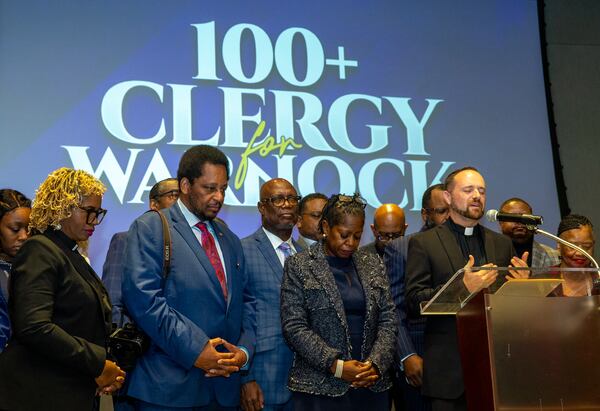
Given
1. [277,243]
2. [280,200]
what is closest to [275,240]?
[277,243]

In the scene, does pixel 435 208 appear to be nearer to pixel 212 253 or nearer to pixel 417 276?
pixel 417 276

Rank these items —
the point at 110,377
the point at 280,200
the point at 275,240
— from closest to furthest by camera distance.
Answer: the point at 110,377 < the point at 275,240 < the point at 280,200

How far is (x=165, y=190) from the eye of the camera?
5070 millimetres

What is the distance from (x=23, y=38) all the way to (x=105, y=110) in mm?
838

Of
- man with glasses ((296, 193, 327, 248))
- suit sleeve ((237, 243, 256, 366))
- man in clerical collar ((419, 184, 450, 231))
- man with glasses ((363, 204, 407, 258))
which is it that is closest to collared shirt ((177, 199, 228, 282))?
suit sleeve ((237, 243, 256, 366))

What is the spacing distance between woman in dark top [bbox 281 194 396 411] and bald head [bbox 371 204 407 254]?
155 centimetres

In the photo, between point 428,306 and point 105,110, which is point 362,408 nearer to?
point 428,306

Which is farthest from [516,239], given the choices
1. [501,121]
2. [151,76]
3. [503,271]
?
[151,76]

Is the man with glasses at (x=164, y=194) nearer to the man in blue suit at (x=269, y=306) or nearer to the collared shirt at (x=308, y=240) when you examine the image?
the man in blue suit at (x=269, y=306)

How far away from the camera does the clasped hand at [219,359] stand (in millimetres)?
3289

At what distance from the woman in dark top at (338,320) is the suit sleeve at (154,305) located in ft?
1.84

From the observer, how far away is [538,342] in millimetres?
2803

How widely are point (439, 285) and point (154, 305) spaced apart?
4.97 ft

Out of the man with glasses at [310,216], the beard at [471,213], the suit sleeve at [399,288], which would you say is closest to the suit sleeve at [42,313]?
the suit sleeve at [399,288]
